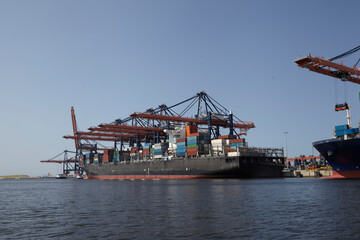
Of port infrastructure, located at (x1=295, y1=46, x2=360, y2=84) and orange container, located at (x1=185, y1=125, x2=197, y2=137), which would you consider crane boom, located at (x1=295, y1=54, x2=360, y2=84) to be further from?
orange container, located at (x1=185, y1=125, x2=197, y2=137)

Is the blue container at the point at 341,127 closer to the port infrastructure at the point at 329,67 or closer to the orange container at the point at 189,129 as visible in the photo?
the port infrastructure at the point at 329,67

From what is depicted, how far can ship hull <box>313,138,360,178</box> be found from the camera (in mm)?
47688

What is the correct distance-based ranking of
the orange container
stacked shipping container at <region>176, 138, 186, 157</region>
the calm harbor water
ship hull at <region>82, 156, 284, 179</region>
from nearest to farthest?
the calm harbor water
ship hull at <region>82, 156, 284, 179</region>
stacked shipping container at <region>176, 138, 186, 157</region>
the orange container

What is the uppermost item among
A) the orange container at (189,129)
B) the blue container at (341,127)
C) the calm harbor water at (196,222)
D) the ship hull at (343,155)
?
the orange container at (189,129)

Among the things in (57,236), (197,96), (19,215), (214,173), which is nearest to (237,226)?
(57,236)

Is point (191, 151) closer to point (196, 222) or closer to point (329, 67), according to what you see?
point (329, 67)

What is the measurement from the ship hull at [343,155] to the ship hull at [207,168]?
15940 mm

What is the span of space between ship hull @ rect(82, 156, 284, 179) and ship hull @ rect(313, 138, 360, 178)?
15.9 meters

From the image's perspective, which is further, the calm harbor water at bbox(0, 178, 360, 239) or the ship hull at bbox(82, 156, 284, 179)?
the ship hull at bbox(82, 156, 284, 179)

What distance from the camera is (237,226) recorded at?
1477cm

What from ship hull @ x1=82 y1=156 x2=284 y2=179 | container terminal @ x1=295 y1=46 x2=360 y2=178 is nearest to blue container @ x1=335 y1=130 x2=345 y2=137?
container terminal @ x1=295 y1=46 x2=360 y2=178

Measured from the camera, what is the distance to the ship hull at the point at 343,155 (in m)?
47.7

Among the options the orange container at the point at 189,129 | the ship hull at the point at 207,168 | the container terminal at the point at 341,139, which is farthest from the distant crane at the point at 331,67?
the orange container at the point at 189,129

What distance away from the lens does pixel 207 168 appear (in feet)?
226
